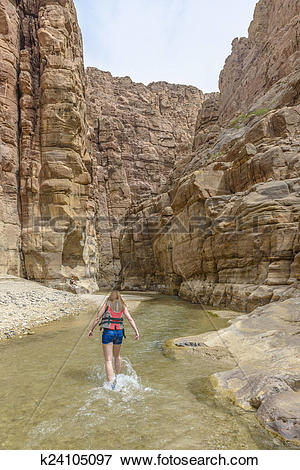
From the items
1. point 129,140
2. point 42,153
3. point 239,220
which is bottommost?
point 239,220

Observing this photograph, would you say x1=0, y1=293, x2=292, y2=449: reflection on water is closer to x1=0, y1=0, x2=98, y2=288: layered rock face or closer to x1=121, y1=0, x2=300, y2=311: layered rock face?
x1=121, y1=0, x2=300, y2=311: layered rock face

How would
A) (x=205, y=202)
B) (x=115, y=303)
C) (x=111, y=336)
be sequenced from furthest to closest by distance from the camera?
(x=205, y=202) → (x=115, y=303) → (x=111, y=336)

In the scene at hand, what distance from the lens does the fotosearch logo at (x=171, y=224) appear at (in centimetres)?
1770

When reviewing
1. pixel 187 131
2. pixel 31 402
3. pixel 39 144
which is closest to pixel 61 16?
pixel 39 144

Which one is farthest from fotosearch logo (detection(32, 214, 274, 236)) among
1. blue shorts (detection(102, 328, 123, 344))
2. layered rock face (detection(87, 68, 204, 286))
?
layered rock face (detection(87, 68, 204, 286))

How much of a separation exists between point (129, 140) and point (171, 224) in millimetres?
50084

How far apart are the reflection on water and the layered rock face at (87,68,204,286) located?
50259 millimetres

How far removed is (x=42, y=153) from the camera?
30.9 meters

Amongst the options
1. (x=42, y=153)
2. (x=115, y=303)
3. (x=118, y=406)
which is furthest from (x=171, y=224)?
(x=118, y=406)

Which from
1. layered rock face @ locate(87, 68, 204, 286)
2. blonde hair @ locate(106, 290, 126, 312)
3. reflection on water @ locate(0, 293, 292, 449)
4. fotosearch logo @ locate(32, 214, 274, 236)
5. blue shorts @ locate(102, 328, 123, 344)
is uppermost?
layered rock face @ locate(87, 68, 204, 286)

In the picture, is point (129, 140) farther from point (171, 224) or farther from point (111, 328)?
point (111, 328)

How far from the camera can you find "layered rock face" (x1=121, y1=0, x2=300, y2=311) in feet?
50.8

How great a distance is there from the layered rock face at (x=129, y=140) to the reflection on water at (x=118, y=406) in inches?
1979

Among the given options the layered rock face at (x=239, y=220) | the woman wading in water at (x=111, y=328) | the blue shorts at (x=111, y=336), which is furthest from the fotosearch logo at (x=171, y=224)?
the blue shorts at (x=111, y=336)
